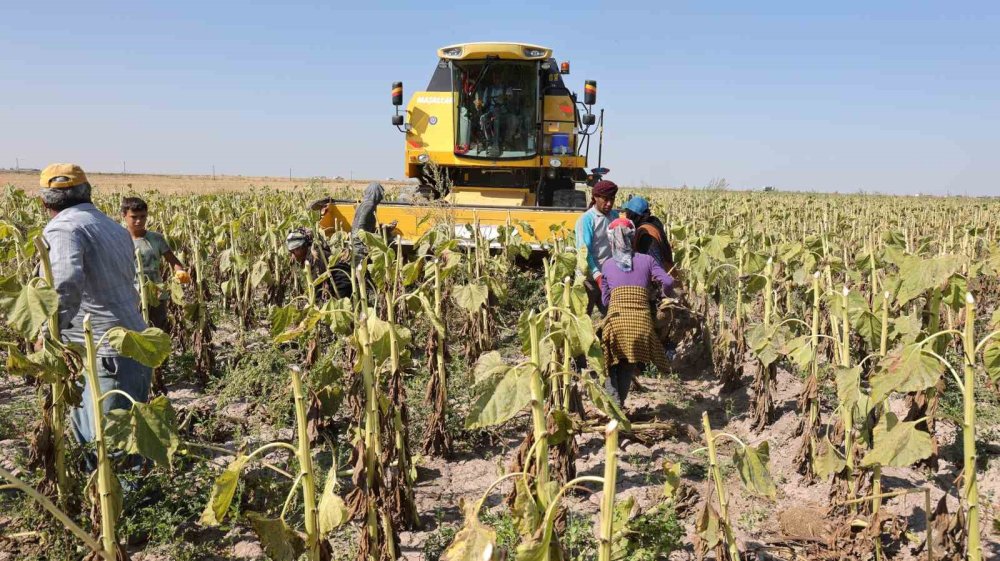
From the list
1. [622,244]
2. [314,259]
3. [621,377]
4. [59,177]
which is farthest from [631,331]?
[59,177]

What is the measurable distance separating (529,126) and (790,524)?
708 centimetres

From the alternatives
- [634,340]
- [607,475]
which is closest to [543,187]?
[634,340]

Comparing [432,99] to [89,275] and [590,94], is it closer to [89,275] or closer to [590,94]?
[590,94]

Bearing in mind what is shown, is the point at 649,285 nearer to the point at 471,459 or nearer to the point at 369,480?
the point at 471,459

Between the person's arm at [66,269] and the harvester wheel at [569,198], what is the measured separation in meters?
7.12

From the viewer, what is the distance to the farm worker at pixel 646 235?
5.12 metres

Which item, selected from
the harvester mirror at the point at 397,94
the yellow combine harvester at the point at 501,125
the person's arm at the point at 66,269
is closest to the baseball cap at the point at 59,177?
the person's arm at the point at 66,269

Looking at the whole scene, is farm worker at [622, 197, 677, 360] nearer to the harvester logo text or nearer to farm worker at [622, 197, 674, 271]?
farm worker at [622, 197, 674, 271]

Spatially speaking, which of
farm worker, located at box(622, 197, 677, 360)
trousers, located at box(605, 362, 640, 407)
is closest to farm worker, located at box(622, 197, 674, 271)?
farm worker, located at box(622, 197, 677, 360)

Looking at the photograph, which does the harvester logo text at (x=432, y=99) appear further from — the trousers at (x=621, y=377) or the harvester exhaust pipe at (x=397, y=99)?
the trousers at (x=621, y=377)

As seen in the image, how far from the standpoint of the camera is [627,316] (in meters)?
4.23

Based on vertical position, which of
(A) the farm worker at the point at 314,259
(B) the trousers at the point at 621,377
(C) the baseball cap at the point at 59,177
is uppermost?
(C) the baseball cap at the point at 59,177

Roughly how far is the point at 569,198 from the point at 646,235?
179 inches

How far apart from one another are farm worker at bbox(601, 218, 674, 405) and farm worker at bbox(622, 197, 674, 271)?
0.63 meters
